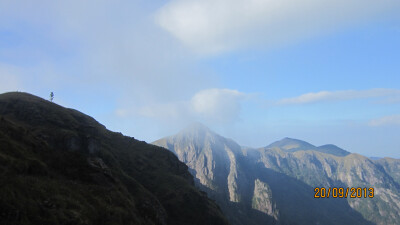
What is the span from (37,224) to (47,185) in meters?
15.6

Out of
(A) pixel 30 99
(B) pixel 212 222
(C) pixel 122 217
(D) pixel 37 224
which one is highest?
(A) pixel 30 99

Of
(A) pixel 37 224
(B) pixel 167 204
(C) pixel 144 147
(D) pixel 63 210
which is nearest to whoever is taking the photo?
(A) pixel 37 224

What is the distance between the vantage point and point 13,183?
4850 centimetres

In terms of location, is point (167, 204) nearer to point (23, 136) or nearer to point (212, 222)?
point (212, 222)

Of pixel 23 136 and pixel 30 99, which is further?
pixel 30 99

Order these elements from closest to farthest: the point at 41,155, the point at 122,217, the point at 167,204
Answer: the point at 122,217, the point at 41,155, the point at 167,204

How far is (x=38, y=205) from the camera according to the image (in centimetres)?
4641

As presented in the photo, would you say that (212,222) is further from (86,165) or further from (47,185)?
(47,185)

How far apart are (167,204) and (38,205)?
9400cm

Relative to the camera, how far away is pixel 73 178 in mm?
72875

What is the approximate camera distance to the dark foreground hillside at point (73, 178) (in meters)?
47.9

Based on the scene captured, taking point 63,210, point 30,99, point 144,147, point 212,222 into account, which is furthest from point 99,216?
point 144,147

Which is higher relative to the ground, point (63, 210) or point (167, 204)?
point (63, 210)

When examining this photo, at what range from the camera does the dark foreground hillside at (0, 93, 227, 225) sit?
47944 mm
